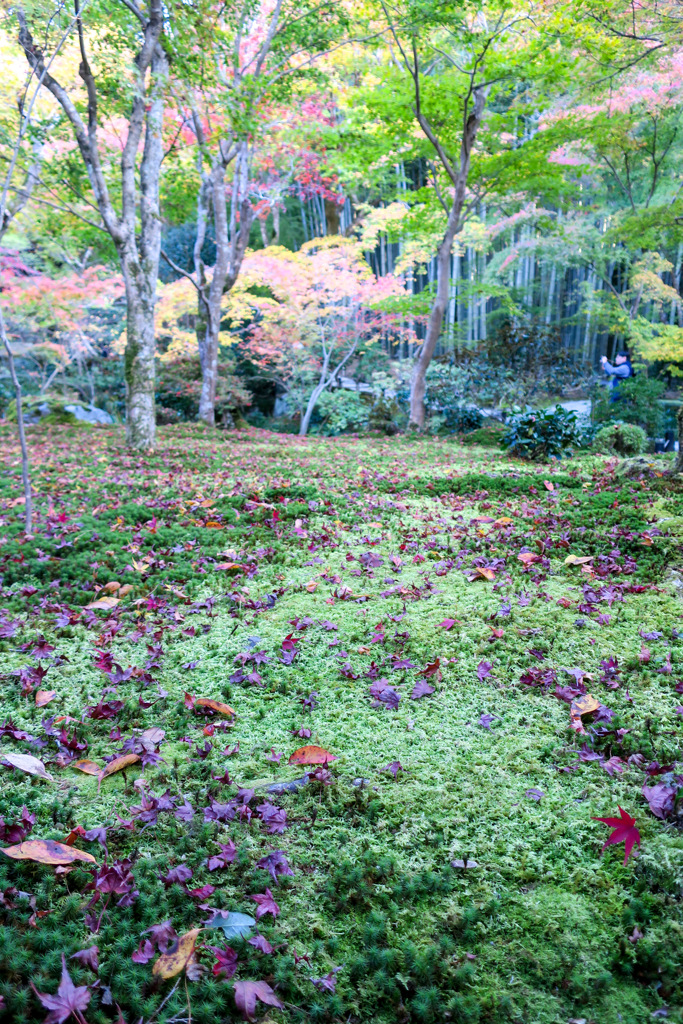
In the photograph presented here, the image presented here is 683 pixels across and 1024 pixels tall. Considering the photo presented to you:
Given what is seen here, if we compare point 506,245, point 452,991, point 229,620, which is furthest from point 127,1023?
point 506,245

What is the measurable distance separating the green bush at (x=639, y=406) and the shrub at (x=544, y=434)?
3.60 metres

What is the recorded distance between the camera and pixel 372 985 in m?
1.17

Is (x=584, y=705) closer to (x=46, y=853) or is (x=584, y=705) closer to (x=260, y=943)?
(x=260, y=943)

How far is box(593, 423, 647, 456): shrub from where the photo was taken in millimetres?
7527

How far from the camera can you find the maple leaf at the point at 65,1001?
3.40 ft

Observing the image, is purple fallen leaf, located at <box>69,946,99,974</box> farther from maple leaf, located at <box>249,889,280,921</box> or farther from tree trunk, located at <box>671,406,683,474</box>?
tree trunk, located at <box>671,406,683,474</box>

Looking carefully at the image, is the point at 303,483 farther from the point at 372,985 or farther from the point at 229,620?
the point at 372,985

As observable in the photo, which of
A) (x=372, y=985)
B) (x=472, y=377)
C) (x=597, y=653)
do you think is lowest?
(x=372, y=985)

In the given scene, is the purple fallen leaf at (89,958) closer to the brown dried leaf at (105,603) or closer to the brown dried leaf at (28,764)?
the brown dried leaf at (28,764)

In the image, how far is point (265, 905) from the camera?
4.26ft

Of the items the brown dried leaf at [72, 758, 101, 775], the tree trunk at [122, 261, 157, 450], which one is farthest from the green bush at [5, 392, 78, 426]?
the brown dried leaf at [72, 758, 101, 775]

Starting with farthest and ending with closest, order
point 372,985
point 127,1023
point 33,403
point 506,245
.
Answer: point 506,245, point 33,403, point 372,985, point 127,1023

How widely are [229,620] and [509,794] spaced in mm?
1524

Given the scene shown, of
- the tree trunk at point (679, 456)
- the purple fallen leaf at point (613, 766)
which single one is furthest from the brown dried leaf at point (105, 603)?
the tree trunk at point (679, 456)
